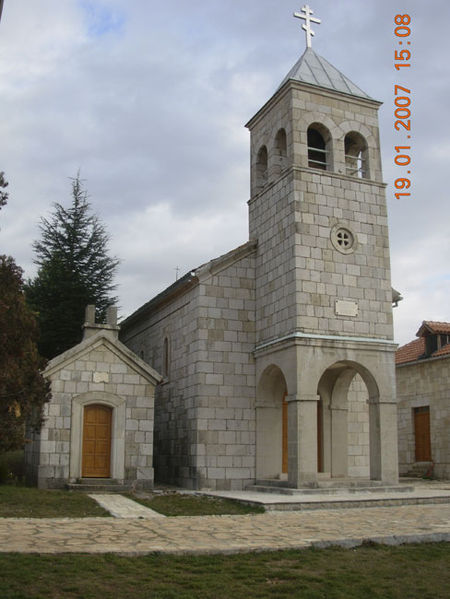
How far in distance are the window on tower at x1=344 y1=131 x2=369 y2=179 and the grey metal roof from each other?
3.86 ft

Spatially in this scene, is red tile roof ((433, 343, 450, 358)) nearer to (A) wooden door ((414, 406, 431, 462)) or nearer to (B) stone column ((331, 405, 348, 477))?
(A) wooden door ((414, 406, 431, 462))

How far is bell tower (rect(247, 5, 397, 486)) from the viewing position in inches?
653

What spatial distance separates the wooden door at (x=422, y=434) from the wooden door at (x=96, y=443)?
38.2 feet

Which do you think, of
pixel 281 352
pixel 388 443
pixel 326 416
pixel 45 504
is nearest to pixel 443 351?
pixel 326 416

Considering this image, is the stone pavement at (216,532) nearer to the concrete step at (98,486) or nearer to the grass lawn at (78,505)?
the grass lawn at (78,505)

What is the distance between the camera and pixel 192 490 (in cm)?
1733

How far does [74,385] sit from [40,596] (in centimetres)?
1128

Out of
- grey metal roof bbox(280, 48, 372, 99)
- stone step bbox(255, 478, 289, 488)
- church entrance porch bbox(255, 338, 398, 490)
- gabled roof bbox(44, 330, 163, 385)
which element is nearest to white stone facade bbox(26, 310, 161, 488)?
gabled roof bbox(44, 330, 163, 385)

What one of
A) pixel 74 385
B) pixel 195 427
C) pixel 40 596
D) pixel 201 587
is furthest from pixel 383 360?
pixel 40 596

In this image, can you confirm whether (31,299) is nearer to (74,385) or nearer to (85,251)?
(85,251)

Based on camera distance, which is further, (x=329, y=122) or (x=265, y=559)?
(x=329, y=122)

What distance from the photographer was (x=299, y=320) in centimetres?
1662

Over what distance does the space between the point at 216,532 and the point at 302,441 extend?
247 inches

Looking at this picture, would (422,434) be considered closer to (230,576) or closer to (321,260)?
(321,260)
